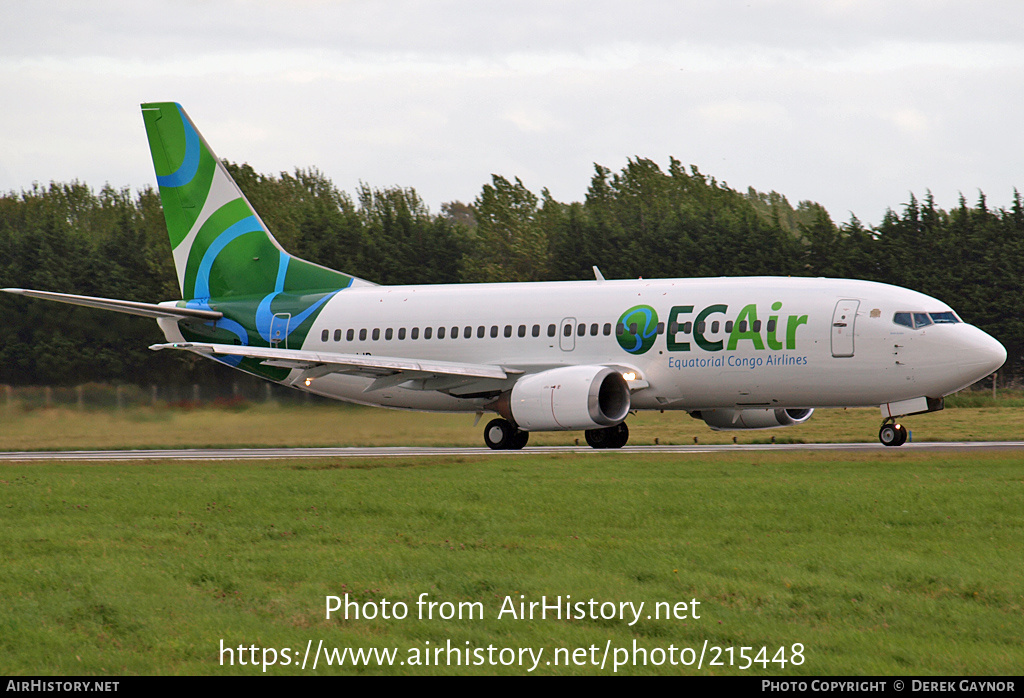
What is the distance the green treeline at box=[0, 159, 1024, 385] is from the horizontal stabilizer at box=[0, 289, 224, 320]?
4.71 m

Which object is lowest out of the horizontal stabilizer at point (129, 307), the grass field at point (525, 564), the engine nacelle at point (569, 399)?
the grass field at point (525, 564)

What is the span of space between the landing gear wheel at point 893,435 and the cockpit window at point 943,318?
8.67ft

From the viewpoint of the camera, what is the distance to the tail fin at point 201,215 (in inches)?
1438

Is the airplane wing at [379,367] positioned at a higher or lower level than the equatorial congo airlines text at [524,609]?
higher

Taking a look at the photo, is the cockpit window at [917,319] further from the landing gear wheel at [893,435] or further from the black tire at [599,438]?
the black tire at [599,438]

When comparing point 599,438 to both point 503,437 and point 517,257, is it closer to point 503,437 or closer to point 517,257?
point 503,437

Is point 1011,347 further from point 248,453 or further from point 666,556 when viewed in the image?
point 666,556

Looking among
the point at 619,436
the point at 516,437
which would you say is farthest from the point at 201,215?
the point at 619,436

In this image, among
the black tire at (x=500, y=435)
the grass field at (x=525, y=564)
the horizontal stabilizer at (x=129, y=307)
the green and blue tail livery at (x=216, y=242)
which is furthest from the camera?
the green and blue tail livery at (x=216, y=242)

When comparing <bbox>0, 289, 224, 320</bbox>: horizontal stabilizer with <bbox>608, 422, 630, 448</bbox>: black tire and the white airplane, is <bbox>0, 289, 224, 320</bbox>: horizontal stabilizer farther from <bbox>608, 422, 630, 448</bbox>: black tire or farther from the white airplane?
<bbox>608, 422, 630, 448</bbox>: black tire

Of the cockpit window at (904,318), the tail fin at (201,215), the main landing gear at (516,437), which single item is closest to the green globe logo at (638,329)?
Answer: the main landing gear at (516,437)

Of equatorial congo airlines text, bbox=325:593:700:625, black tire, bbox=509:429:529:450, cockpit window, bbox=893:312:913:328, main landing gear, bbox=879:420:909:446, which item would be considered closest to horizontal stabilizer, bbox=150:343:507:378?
black tire, bbox=509:429:529:450

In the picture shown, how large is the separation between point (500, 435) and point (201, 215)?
12.5 metres
